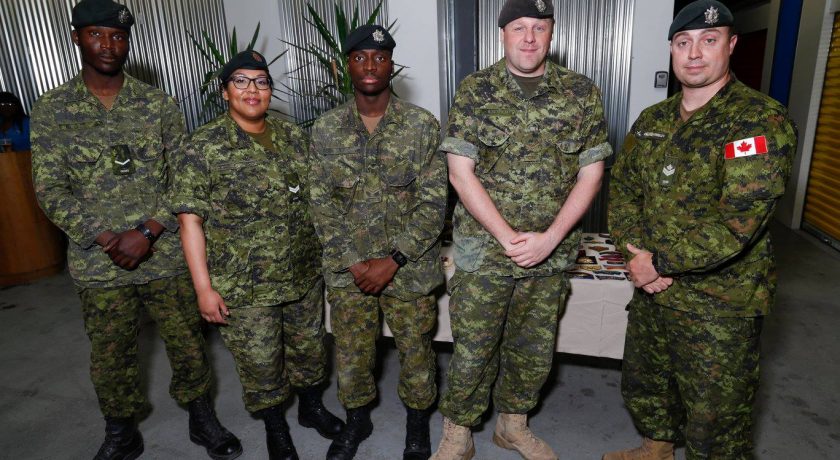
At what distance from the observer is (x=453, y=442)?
6.66ft

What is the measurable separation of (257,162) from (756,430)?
2409 mm

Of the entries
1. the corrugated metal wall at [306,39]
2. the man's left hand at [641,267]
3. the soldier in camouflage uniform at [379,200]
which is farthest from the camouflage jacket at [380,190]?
the corrugated metal wall at [306,39]

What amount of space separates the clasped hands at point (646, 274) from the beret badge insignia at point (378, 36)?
3.74 ft

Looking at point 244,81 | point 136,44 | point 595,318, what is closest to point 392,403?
point 595,318

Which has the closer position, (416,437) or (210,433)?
(416,437)

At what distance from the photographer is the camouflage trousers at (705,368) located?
157 cm

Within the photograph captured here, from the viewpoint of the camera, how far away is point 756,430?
7.32 feet

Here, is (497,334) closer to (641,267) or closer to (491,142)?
(641,267)

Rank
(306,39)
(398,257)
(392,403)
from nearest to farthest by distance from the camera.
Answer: (398,257) → (392,403) → (306,39)

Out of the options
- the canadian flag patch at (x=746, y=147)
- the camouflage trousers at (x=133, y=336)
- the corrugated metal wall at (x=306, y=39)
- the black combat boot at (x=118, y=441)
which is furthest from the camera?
the corrugated metal wall at (x=306, y=39)

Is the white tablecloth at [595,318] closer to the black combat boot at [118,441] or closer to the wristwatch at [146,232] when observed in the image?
the wristwatch at [146,232]

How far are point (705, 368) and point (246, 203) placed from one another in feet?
5.39

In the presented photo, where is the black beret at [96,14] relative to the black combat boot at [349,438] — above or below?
above

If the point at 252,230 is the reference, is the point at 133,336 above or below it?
below
